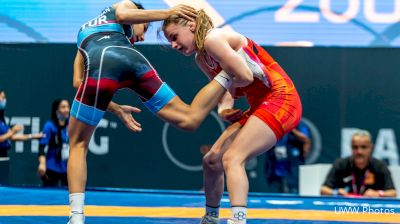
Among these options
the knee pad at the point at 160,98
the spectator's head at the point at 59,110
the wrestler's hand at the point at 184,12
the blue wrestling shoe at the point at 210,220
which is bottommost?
the blue wrestling shoe at the point at 210,220

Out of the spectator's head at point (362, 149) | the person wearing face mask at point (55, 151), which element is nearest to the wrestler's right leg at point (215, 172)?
the spectator's head at point (362, 149)

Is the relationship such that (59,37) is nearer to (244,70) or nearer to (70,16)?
(70,16)

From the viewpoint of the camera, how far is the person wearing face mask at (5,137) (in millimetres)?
8664

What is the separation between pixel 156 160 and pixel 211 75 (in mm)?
3507

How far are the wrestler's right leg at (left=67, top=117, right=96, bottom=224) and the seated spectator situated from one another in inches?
117

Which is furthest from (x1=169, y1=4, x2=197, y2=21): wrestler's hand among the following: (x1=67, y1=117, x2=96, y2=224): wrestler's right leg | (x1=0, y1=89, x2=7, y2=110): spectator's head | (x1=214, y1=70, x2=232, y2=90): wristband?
(x1=0, y1=89, x2=7, y2=110): spectator's head

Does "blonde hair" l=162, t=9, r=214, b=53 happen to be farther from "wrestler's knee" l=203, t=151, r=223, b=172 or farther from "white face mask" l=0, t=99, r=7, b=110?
"white face mask" l=0, t=99, r=7, b=110

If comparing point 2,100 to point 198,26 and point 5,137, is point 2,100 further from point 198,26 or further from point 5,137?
point 198,26

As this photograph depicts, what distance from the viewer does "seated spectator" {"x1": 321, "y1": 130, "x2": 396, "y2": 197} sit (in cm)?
721

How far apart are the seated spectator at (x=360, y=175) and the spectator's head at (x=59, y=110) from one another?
9.14 ft

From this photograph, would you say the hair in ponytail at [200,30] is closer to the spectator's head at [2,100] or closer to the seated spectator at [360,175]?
the seated spectator at [360,175]

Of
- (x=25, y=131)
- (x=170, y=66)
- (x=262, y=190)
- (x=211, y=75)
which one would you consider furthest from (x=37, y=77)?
(x=211, y=75)

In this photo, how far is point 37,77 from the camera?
29.3 feet

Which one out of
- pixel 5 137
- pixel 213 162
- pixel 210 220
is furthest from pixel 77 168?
pixel 5 137
